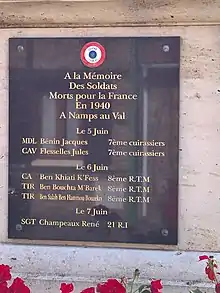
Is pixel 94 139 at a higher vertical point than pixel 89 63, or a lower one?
lower

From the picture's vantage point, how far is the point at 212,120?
3203 mm

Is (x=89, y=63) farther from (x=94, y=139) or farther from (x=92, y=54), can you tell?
(x=94, y=139)

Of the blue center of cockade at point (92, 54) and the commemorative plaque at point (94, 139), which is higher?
the blue center of cockade at point (92, 54)

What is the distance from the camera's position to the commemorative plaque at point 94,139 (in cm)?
322

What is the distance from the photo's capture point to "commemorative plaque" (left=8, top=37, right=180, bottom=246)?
322 centimetres

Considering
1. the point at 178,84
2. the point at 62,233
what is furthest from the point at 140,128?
the point at 62,233

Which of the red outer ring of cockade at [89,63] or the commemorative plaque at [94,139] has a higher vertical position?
the red outer ring of cockade at [89,63]

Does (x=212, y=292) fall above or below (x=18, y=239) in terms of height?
below

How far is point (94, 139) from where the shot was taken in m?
3.26

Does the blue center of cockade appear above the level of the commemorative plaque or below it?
above

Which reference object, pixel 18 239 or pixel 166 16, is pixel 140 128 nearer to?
pixel 166 16

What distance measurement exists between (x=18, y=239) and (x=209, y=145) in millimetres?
1330

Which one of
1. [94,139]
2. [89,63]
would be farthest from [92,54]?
[94,139]

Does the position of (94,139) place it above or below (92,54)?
below
